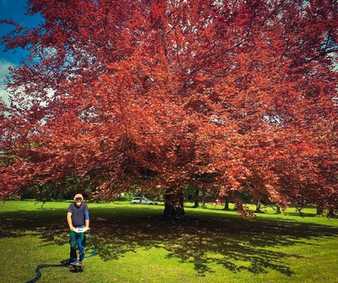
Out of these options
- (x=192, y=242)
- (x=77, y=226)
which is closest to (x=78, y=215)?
(x=77, y=226)

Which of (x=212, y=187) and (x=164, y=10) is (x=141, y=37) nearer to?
(x=164, y=10)

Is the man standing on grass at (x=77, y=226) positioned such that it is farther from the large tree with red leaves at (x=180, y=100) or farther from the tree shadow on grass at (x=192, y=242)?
the large tree with red leaves at (x=180, y=100)

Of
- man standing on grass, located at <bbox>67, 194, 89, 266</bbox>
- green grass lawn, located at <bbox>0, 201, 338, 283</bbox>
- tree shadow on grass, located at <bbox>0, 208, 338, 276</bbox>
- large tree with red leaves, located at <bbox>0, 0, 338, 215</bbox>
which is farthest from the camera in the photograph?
large tree with red leaves, located at <bbox>0, 0, 338, 215</bbox>

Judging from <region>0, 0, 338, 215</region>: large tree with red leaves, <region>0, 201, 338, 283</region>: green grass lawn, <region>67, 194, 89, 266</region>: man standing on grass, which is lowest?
<region>0, 201, 338, 283</region>: green grass lawn

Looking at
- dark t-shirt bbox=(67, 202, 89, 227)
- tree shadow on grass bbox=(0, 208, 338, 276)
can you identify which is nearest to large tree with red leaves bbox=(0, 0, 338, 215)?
tree shadow on grass bbox=(0, 208, 338, 276)

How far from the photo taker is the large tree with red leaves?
1554 cm

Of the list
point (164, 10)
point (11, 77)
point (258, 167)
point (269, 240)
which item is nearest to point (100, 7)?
point (164, 10)

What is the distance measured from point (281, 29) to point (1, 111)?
16.4 meters

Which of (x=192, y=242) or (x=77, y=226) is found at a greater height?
(x=77, y=226)

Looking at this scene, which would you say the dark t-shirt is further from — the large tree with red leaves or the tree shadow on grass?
the large tree with red leaves

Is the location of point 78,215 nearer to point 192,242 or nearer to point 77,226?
point 77,226

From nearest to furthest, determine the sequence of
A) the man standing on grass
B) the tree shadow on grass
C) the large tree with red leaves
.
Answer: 1. the man standing on grass
2. the tree shadow on grass
3. the large tree with red leaves

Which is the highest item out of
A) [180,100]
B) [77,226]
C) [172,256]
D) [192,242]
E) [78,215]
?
[180,100]

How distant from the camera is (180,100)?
690 inches
